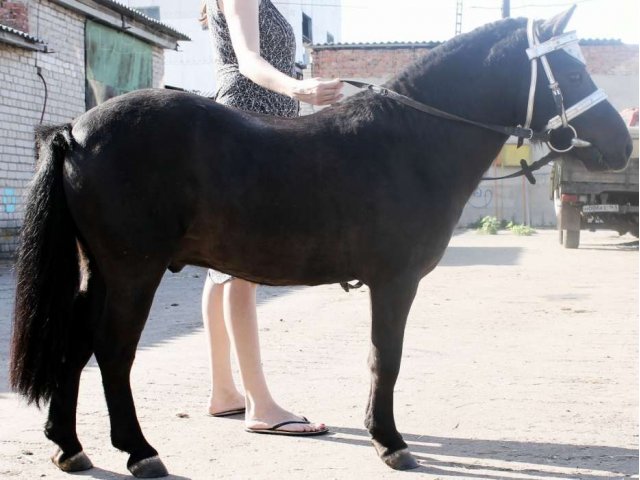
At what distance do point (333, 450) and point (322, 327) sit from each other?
4.00m

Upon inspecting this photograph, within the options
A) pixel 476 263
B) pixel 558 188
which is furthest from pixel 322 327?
pixel 558 188

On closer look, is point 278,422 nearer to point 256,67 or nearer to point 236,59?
point 256,67

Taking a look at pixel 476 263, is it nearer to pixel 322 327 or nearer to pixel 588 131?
pixel 322 327

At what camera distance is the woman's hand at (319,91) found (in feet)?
12.6

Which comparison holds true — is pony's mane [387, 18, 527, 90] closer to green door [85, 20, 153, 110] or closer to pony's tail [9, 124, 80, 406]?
pony's tail [9, 124, 80, 406]

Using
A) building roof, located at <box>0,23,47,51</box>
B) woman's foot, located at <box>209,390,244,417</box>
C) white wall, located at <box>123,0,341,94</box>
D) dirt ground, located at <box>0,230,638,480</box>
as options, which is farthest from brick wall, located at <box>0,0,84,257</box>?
white wall, located at <box>123,0,341,94</box>

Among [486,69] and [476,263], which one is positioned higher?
[486,69]

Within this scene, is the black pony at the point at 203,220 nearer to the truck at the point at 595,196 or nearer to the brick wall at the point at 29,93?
the brick wall at the point at 29,93

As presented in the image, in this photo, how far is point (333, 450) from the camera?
4.07m

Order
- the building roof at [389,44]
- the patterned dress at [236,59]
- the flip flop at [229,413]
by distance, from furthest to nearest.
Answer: the building roof at [389,44], the flip flop at [229,413], the patterned dress at [236,59]

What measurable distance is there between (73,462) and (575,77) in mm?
2694

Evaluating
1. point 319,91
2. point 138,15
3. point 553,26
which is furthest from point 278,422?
point 138,15

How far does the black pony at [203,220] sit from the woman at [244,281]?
0.56m

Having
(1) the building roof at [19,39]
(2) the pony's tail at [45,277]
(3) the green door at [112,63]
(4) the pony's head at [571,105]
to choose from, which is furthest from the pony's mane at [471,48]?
(3) the green door at [112,63]
